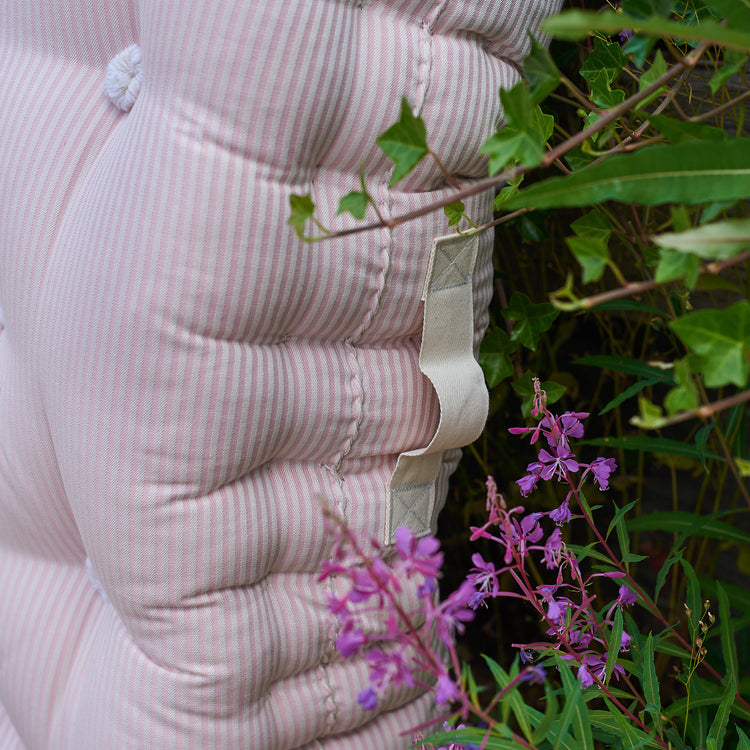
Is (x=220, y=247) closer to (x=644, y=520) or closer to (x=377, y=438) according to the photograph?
(x=377, y=438)

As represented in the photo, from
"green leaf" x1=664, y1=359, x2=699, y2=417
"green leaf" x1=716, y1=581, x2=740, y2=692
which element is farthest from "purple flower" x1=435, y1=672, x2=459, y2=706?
"green leaf" x1=716, y1=581, x2=740, y2=692

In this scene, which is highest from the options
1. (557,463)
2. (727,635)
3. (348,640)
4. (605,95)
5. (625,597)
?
(605,95)

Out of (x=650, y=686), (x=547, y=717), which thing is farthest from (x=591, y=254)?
(x=650, y=686)

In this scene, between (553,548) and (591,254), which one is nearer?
(591,254)

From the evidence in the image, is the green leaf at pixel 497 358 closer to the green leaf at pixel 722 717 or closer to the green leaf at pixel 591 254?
the green leaf at pixel 722 717

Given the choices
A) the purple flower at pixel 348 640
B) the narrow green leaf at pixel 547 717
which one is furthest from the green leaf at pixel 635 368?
the purple flower at pixel 348 640

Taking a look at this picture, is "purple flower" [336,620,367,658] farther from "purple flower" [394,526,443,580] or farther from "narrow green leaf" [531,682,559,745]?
"narrow green leaf" [531,682,559,745]

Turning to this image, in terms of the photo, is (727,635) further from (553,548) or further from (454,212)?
(454,212)
